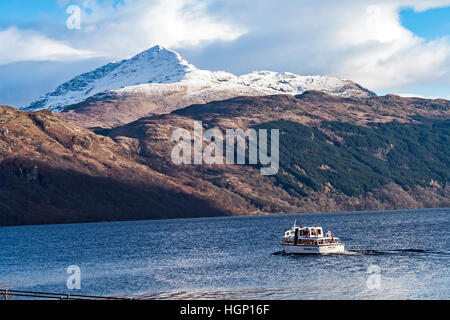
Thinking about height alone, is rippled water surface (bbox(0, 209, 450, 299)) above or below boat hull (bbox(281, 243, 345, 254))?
below

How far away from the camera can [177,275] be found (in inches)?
4377

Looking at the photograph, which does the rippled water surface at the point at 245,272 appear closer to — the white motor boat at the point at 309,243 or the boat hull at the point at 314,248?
the boat hull at the point at 314,248

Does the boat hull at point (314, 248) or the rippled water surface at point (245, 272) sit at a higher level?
the boat hull at point (314, 248)

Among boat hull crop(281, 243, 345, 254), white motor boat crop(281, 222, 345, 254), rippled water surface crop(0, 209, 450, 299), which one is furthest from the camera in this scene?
white motor boat crop(281, 222, 345, 254)

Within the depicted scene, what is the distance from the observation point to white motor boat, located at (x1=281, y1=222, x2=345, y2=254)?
143625 millimetres

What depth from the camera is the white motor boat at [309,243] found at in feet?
471

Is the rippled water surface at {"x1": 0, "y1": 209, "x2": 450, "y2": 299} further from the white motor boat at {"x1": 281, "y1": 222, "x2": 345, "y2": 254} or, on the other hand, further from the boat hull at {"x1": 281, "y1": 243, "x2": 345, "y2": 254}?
the white motor boat at {"x1": 281, "y1": 222, "x2": 345, "y2": 254}

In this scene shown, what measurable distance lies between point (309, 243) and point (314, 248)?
10.0 feet

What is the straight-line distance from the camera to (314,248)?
474ft

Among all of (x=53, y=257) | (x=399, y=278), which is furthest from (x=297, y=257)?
(x=53, y=257)

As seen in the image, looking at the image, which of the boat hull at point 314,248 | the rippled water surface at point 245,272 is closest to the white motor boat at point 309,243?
the boat hull at point 314,248

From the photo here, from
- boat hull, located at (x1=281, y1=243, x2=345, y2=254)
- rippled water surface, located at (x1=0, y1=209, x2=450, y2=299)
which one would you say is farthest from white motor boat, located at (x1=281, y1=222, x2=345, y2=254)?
rippled water surface, located at (x1=0, y1=209, x2=450, y2=299)

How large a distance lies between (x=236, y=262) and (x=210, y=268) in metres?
10.5
